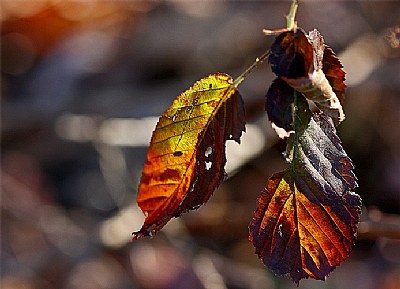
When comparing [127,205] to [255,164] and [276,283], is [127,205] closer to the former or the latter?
[255,164]

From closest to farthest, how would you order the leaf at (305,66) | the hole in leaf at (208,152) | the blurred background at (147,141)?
1. the leaf at (305,66)
2. the hole in leaf at (208,152)
3. the blurred background at (147,141)

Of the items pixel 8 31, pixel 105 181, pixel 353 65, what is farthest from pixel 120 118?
pixel 8 31

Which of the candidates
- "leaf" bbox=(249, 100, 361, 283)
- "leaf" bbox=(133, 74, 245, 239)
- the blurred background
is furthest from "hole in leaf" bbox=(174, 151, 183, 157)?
the blurred background

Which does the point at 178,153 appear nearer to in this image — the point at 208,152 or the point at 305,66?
the point at 208,152

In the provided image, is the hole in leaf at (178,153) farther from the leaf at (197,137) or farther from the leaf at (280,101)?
the leaf at (280,101)

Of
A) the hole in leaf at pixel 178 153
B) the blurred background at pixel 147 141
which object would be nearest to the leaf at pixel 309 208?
the hole in leaf at pixel 178 153

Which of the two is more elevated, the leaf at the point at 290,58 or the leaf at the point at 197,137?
the leaf at the point at 290,58

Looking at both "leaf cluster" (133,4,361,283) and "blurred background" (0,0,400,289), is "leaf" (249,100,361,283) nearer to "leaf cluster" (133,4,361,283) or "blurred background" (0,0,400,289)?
"leaf cluster" (133,4,361,283)
